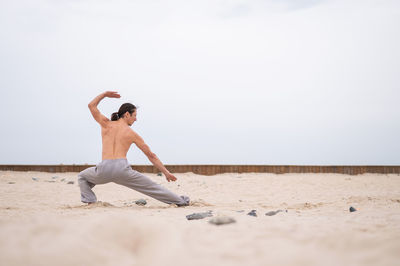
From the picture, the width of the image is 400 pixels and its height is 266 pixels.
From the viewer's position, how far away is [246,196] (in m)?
6.41

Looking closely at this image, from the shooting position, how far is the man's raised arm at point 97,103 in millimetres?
4457

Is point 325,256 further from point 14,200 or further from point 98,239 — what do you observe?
point 14,200

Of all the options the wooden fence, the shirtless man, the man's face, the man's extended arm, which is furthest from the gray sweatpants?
the wooden fence

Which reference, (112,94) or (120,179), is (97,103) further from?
(120,179)

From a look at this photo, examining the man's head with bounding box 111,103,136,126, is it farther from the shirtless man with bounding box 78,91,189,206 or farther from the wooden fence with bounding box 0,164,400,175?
the wooden fence with bounding box 0,164,400,175

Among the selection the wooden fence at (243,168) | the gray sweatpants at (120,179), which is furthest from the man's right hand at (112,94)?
the wooden fence at (243,168)

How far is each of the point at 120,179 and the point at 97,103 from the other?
99 cm

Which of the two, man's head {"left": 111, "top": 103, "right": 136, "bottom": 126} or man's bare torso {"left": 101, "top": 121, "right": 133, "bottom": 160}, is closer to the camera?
man's bare torso {"left": 101, "top": 121, "right": 133, "bottom": 160}

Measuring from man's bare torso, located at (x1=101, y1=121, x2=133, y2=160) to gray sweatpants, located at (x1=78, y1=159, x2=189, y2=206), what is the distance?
0.29 ft

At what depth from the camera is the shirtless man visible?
434cm

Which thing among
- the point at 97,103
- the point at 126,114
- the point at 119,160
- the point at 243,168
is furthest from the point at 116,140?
the point at 243,168

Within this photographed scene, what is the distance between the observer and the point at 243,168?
35.2 ft

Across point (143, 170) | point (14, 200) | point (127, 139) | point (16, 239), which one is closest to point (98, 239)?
point (16, 239)

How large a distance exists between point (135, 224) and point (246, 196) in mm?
4305
